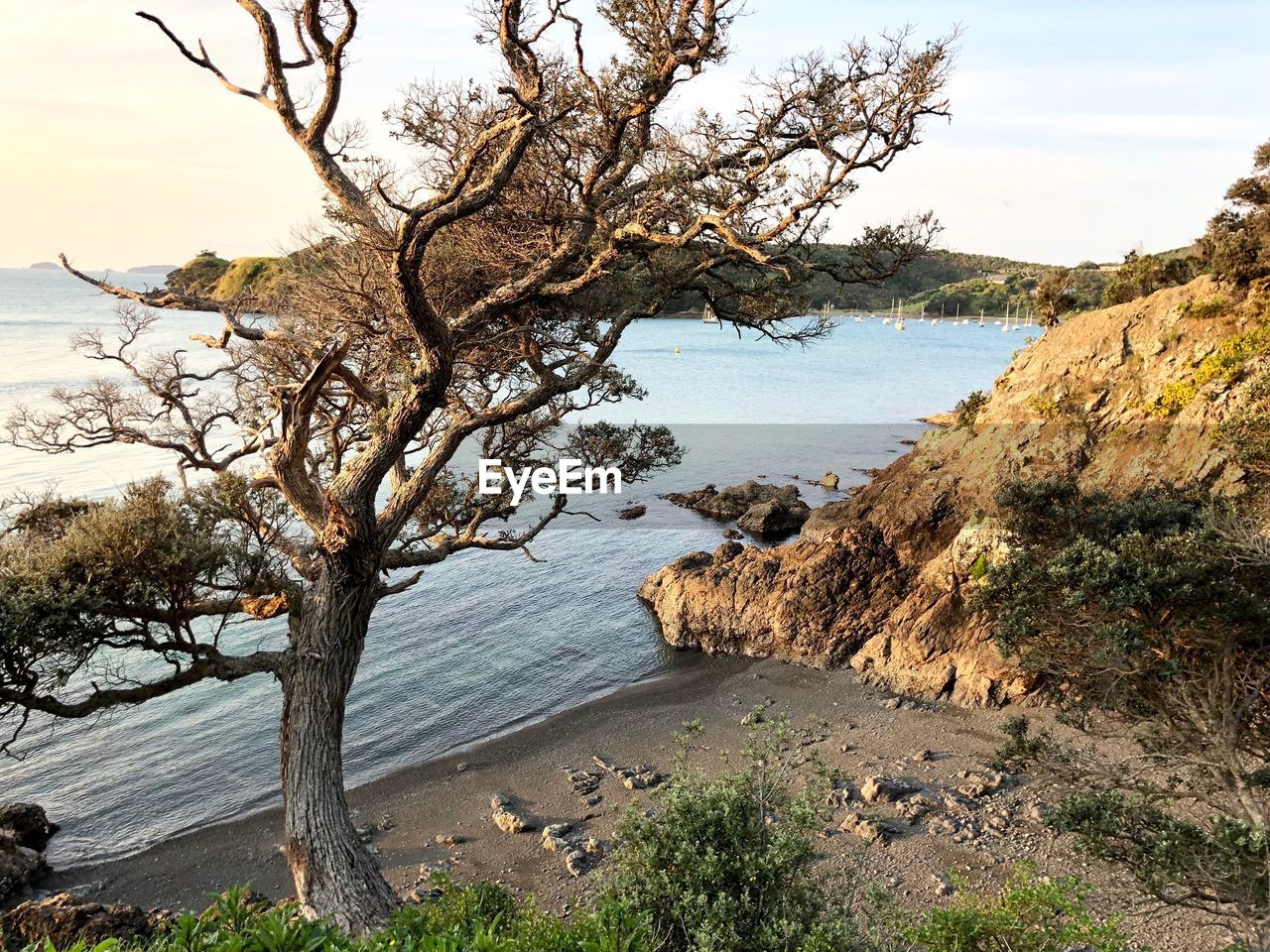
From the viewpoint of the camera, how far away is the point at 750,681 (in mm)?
18812

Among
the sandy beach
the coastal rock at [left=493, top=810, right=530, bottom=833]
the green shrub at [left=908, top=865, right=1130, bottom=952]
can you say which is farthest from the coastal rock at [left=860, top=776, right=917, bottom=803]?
the green shrub at [left=908, top=865, right=1130, bottom=952]

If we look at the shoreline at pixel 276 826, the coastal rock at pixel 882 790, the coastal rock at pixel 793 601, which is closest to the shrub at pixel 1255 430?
the coastal rock at pixel 882 790

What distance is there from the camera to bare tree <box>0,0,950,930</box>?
859cm

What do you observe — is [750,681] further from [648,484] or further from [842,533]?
[648,484]

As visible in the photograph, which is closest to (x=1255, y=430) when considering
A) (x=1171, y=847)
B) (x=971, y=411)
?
(x=1171, y=847)

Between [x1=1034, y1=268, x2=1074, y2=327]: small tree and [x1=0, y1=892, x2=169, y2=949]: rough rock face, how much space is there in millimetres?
27398

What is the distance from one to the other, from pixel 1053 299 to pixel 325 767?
2572cm

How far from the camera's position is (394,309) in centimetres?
1120

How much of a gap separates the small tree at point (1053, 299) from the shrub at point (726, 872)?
23990 mm

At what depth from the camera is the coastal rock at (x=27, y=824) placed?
13203mm

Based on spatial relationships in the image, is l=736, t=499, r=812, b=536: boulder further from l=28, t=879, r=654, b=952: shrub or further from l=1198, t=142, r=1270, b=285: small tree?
l=28, t=879, r=654, b=952: shrub

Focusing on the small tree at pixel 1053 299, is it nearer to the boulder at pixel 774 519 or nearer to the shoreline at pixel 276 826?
the boulder at pixel 774 519

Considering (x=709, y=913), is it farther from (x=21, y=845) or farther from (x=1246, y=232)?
(x=1246, y=232)

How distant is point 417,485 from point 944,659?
1235cm
